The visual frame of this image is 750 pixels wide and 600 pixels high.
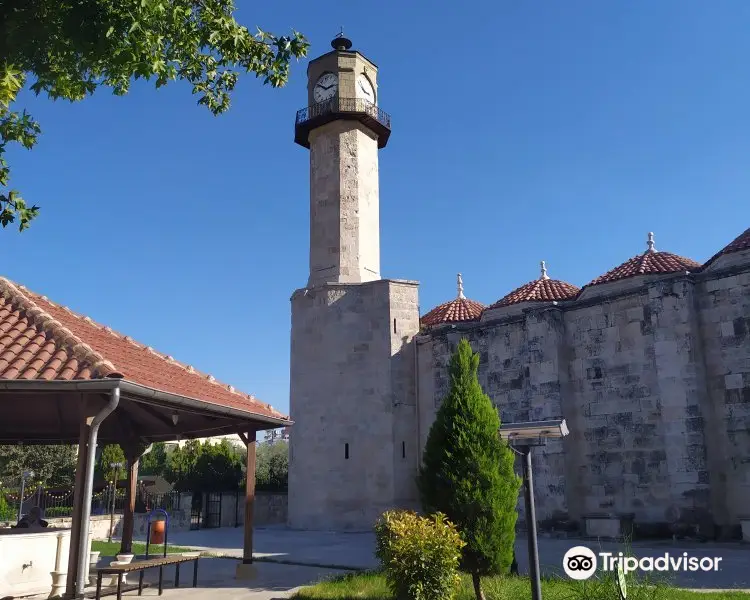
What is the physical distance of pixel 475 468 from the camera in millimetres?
9383

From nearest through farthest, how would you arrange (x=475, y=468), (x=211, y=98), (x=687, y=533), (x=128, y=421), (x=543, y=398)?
(x=475, y=468) → (x=211, y=98) → (x=128, y=421) → (x=687, y=533) → (x=543, y=398)

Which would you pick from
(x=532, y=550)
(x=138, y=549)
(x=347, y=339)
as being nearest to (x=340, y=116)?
(x=347, y=339)

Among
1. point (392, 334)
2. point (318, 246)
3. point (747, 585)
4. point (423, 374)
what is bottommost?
point (747, 585)

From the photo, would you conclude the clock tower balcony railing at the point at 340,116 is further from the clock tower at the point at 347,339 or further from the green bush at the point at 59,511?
the green bush at the point at 59,511

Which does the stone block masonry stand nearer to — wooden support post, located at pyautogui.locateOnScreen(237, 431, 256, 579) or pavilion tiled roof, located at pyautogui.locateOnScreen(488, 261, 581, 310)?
pavilion tiled roof, located at pyautogui.locateOnScreen(488, 261, 581, 310)

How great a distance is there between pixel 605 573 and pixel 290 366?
1863 cm

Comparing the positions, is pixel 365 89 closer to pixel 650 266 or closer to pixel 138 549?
pixel 650 266

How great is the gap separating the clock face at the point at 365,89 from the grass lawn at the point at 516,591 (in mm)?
21263

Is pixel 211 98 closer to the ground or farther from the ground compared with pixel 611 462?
farther from the ground

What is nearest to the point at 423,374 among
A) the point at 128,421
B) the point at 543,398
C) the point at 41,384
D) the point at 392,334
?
the point at 392,334

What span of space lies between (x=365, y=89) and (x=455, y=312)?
414 inches

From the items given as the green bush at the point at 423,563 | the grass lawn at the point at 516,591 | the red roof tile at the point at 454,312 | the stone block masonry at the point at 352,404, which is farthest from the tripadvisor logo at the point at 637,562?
the red roof tile at the point at 454,312

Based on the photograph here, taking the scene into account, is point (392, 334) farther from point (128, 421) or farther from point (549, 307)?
point (128, 421)

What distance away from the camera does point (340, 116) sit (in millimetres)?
26484
